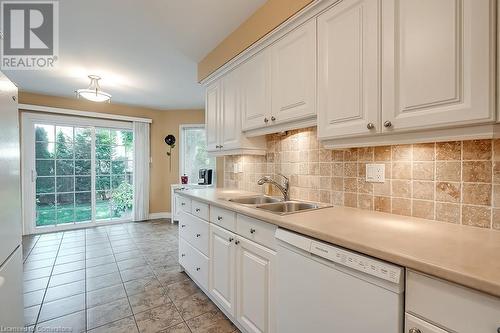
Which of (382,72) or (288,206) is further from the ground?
(382,72)

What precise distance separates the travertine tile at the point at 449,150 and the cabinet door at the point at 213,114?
196 centimetres

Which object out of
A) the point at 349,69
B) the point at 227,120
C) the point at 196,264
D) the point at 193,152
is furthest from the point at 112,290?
the point at 193,152

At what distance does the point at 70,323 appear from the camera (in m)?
1.80

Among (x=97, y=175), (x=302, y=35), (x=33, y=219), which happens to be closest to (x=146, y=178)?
(x=97, y=175)

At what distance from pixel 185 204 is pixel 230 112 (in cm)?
107

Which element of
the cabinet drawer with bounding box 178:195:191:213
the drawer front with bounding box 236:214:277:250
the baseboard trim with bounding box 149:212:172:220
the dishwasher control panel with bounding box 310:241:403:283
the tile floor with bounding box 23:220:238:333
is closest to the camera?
the dishwasher control panel with bounding box 310:241:403:283

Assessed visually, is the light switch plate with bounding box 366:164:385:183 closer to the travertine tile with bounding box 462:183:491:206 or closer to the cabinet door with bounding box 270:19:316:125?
the travertine tile with bounding box 462:183:491:206

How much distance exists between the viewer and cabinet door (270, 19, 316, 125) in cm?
152

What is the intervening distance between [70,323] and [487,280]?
2.49 meters

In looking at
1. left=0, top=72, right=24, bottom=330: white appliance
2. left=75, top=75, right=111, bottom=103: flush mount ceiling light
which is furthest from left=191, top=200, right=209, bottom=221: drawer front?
left=75, top=75, right=111, bottom=103: flush mount ceiling light

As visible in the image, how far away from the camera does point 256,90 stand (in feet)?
6.59

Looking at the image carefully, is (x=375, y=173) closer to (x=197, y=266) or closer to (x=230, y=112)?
(x=230, y=112)

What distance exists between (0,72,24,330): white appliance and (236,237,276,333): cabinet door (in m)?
1.17

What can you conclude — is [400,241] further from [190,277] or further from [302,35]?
[190,277]
